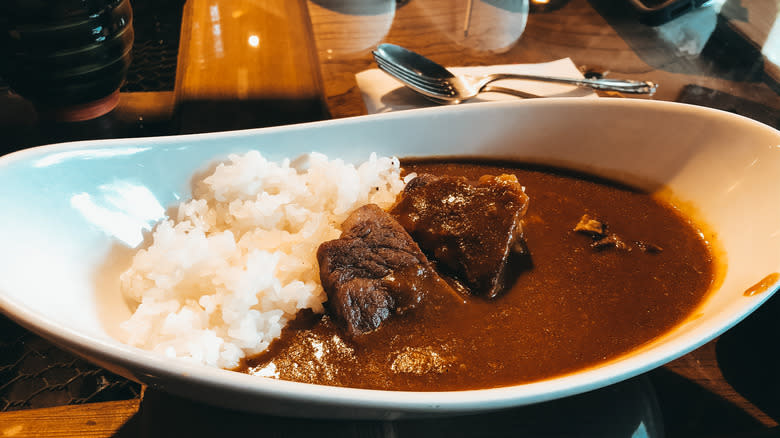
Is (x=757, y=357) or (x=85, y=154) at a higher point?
(x=85, y=154)

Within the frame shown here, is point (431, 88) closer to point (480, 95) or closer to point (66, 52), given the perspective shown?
point (480, 95)

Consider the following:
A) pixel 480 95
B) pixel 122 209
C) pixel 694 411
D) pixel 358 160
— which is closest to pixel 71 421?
pixel 122 209

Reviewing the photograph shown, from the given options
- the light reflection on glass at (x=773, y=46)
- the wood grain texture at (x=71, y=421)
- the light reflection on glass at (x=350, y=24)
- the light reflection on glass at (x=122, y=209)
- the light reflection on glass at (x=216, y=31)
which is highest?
the light reflection on glass at (x=773, y=46)

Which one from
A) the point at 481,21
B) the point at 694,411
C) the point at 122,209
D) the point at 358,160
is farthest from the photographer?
the point at 481,21

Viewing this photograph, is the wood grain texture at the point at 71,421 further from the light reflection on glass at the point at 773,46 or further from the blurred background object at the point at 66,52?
the light reflection on glass at the point at 773,46

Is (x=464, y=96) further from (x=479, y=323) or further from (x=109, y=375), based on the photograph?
(x=109, y=375)

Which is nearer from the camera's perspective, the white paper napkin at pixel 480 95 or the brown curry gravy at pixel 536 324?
the brown curry gravy at pixel 536 324

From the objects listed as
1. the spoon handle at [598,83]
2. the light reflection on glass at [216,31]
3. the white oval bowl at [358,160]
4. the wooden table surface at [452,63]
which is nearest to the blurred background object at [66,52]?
the wooden table surface at [452,63]
